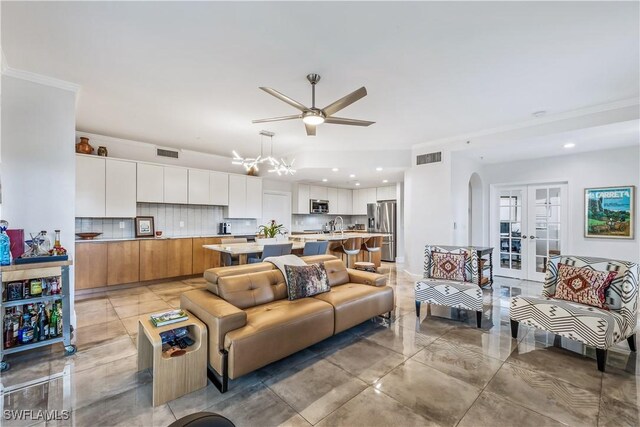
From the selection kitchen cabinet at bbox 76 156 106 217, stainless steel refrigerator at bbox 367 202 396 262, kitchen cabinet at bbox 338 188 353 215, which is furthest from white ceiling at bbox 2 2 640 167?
kitchen cabinet at bbox 338 188 353 215

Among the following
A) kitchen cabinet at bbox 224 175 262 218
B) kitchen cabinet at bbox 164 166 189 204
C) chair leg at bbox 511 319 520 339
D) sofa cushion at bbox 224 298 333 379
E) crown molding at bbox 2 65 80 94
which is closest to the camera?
sofa cushion at bbox 224 298 333 379

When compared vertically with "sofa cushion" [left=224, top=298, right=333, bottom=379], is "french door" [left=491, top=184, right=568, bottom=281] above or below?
above

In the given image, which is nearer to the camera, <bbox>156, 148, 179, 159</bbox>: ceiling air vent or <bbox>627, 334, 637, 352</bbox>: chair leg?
<bbox>627, 334, 637, 352</bbox>: chair leg

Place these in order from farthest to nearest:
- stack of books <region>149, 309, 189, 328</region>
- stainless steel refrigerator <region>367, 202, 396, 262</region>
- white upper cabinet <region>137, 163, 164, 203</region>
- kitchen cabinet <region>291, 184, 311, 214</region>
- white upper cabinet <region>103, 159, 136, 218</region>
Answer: kitchen cabinet <region>291, 184, 311, 214</region> < stainless steel refrigerator <region>367, 202, 396, 262</region> < white upper cabinet <region>137, 163, 164, 203</region> < white upper cabinet <region>103, 159, 136, 218</region> < stack of books <region>149, 309, 189, 328</region>

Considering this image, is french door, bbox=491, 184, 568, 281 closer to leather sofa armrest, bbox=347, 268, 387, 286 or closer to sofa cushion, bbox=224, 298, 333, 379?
leather sofa armrest, bbox=347, 268, 387, 286

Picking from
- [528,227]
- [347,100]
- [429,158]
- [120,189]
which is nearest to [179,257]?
[120,189]

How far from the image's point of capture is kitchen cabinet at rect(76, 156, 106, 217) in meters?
4.69

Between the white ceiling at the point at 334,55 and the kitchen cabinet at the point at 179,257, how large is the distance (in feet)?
8.05

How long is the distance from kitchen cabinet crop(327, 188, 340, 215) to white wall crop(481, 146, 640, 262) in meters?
4.94

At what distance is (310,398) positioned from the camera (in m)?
2.02

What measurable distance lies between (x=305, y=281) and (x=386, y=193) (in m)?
6.44

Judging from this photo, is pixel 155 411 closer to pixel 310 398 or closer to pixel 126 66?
pixel 310 398

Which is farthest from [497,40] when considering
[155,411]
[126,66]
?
[155,411]

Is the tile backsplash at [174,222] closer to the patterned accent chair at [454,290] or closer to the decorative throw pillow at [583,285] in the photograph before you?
the patterned accent chair at [454,290]
